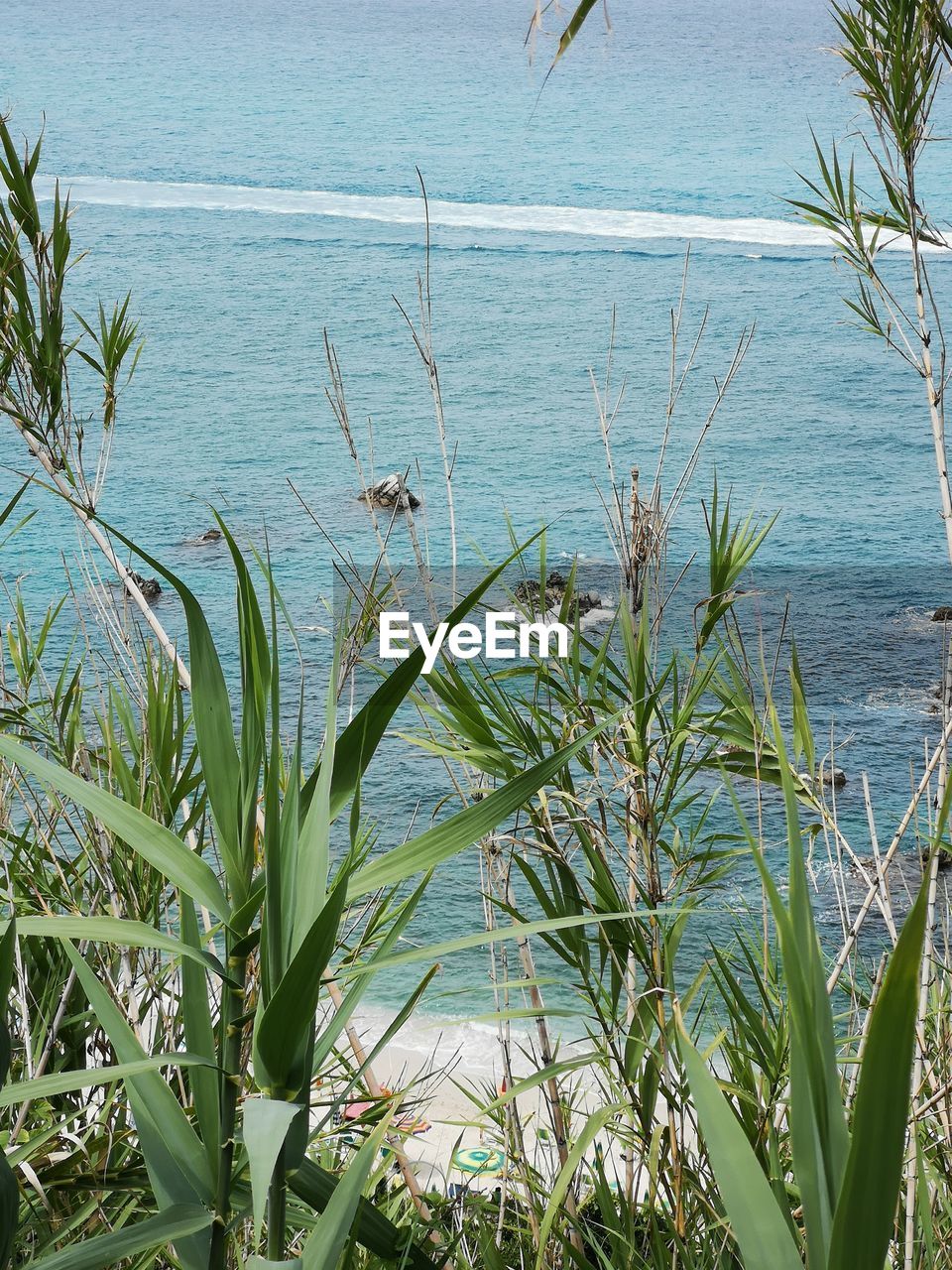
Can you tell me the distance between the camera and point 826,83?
23.9 m

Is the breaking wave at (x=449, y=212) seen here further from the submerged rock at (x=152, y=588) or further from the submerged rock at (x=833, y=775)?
the submerged rock at (x=833, y=775)

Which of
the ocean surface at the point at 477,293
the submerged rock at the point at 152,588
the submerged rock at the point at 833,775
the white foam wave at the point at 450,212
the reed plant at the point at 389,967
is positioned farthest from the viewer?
the white foam wave at the point at 450,212

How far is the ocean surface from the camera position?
11.2 metres

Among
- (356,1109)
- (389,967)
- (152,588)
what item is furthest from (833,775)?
(152,588)

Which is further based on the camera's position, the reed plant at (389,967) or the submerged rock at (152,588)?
the submerged rock at (152,588)

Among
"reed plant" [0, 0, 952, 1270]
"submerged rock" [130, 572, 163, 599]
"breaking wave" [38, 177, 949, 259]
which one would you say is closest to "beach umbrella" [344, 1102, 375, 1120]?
"reed plant" [0, 0, 952, 1270]

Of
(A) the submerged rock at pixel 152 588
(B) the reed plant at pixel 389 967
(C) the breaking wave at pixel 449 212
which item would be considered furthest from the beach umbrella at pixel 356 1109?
(C) the breaking wave at pixel 449 212

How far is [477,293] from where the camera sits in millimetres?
19016

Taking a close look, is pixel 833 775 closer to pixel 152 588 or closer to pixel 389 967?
pixel 389 967

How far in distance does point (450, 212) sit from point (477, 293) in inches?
115

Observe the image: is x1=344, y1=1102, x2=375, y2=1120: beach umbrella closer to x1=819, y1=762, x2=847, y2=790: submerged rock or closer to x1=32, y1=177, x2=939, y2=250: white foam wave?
x1=819, y1=762, x2=847, y2=790: submerged rock

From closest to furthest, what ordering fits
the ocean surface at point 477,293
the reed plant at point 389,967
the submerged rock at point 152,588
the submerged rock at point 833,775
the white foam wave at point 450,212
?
the reed plant at point 389,967, the submerged rock at point 833,775, the submerged rock at point 152,588, the ocean surface at point 477,293, the white foam wave at point 450,212

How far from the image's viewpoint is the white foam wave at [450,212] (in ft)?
67.8

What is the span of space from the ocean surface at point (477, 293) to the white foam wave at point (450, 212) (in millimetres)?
77
